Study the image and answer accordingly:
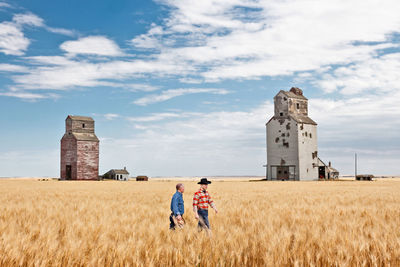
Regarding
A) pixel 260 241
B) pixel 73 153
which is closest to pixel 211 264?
pixel 260 241

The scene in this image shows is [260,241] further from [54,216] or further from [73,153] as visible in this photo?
[73,153]

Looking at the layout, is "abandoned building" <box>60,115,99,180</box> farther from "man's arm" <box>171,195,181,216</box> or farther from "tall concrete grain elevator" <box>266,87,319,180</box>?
"man's arm" <box>171,195,181,216</box>

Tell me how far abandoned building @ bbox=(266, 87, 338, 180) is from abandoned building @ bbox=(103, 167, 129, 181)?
35848 millimetres

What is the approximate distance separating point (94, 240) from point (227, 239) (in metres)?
2.35

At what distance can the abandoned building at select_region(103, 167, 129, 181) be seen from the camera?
91688mm

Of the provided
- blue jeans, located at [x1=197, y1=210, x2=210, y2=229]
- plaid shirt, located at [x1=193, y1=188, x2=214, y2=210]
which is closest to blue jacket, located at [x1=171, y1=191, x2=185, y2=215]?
plaid shirt, located at [x1=193, y1=188, x2=214, y2=210]

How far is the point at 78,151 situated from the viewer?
70.3m

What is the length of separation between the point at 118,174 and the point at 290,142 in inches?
1622

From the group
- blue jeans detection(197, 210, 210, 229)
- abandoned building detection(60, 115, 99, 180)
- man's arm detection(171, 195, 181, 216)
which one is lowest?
blue jeans detection(197, 210, 210, 229)

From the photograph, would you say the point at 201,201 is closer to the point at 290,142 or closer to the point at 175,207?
the point at 175,207

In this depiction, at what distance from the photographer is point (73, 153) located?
70875mm

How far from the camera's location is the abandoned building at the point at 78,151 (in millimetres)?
70562

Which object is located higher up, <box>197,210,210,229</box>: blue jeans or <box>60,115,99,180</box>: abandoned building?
<box>60,115,99,180</box>: abandoned building

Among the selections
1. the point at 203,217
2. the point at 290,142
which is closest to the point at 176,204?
the point at 203,217
